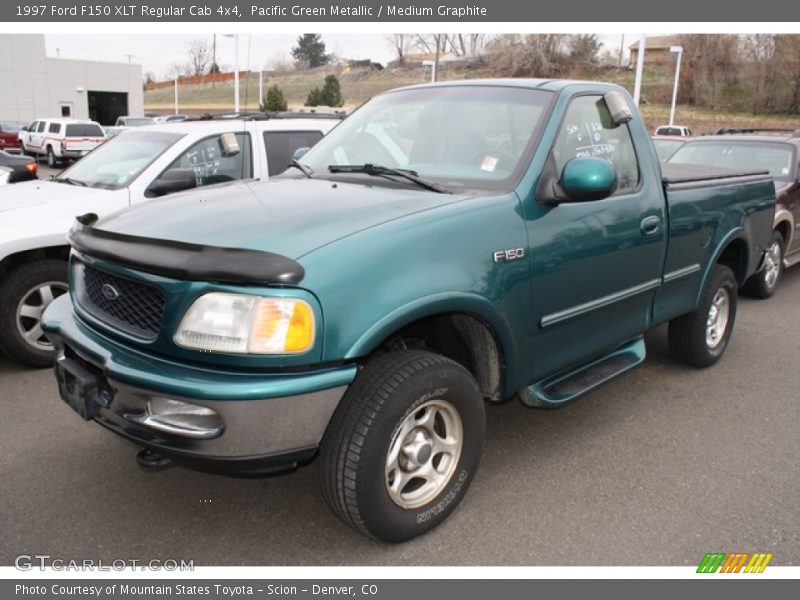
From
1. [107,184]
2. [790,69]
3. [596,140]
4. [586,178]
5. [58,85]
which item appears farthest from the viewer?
[790,69]

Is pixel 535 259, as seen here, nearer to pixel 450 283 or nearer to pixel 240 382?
pixel 450 283

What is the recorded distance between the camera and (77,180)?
586cm

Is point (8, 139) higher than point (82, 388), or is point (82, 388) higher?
point (8, 139)

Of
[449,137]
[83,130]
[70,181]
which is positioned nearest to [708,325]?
[449,137]

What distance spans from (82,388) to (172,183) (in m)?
2.98

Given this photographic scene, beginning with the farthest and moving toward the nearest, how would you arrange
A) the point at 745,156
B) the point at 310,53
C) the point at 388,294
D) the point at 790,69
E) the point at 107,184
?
the point at 310,53
the point at 790,69
the point at 745,156
the point at 107,184
the point at 388,294

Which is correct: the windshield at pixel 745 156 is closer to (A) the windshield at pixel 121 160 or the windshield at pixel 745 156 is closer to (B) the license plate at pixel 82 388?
(A) the windshield at pixel 121 160

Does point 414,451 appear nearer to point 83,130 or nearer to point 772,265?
point 772,265

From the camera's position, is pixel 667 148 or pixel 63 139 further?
pixel 63 139

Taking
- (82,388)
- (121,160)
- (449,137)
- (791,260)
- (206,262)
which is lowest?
(791,260)

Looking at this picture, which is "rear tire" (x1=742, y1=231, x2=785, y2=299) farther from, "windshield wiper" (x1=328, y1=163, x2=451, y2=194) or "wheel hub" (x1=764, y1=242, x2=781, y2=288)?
"windshield wiper" (x1=328, y1=163, x2=451, y2=194)

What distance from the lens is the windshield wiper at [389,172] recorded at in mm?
3227

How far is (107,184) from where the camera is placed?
559 cm

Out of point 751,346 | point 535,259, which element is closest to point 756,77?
point 751,346
